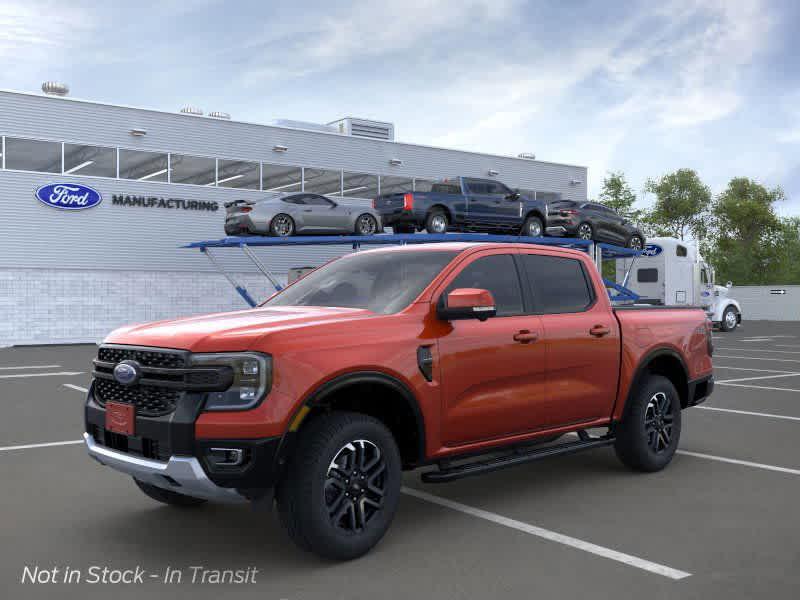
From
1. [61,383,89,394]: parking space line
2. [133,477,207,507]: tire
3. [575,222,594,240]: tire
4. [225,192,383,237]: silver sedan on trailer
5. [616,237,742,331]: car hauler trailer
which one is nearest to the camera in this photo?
[133,477,207,507]: tire

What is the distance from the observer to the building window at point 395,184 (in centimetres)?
3506

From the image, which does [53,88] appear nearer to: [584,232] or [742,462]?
[584,232]

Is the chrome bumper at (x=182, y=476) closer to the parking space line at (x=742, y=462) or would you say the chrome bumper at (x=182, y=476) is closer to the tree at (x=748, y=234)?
the parking space line at (x=742, y=462)

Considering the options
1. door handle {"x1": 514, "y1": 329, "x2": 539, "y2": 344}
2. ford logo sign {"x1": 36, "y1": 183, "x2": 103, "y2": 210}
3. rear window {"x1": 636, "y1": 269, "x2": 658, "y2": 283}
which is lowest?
door handle {"x1": 514, "y1": 329, "x2": 539, "y2": 344}

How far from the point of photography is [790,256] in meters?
90.4

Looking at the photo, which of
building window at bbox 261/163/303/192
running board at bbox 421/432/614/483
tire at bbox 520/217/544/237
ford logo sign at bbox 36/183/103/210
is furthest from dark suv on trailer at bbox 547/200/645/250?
running board at bbox 421/432/614/483

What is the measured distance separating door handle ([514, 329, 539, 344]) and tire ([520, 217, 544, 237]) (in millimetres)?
19692

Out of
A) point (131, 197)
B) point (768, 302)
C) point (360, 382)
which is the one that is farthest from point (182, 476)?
point (768, 302)

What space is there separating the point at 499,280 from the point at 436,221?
692 inches

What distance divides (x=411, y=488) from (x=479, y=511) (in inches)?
33.9

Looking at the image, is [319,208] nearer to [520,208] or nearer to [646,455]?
[520,208]

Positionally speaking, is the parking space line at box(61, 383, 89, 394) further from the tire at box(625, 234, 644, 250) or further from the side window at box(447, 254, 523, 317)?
the tire at box(625, 234, 644, 250)

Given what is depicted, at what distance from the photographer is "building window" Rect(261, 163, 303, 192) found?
32.2 meters

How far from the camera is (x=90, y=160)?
2834 cm
